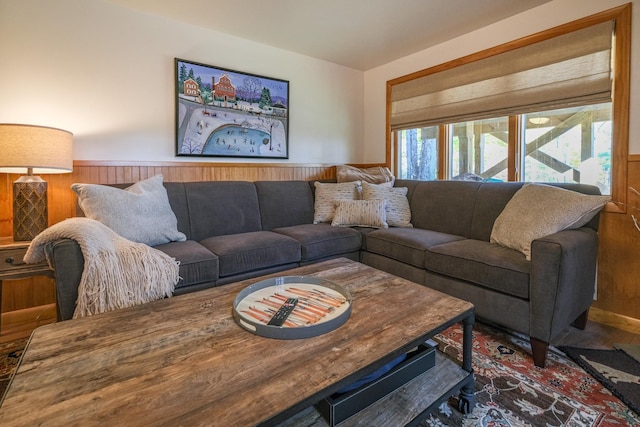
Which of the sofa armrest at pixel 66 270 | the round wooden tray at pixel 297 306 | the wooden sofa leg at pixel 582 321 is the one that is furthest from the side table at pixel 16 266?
the wooden sofa leg at pixel 582 321

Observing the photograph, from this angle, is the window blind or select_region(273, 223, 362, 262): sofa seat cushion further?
select_region(273, 223, 362, 262): sofa seat cushion

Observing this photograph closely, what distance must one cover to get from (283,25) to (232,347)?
258 cm

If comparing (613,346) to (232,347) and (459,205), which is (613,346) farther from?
(232,347)

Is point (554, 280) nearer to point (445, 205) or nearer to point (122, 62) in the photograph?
point (445, 205)

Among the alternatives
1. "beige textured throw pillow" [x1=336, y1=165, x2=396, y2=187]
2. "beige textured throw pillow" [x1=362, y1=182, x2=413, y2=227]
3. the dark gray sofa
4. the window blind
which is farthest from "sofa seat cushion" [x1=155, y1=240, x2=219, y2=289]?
the window blind

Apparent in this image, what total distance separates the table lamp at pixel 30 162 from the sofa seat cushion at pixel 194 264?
74 centimetres

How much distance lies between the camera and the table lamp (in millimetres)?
1762

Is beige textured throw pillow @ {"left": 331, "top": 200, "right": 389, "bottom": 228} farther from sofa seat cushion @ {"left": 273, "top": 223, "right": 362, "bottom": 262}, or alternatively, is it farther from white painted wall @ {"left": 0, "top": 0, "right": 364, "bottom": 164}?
white painted wall @ {"left": 0, "top": 0, "right": 364, "bottom": 164}

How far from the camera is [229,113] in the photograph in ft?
9.48

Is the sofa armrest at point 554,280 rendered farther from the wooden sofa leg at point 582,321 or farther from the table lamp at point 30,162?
the table lamp at point 30,162

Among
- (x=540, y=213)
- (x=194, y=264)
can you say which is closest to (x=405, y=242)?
(x=540, y=213)

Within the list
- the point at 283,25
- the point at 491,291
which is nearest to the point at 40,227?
the point at 283,25

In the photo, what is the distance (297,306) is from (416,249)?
1.25 metres

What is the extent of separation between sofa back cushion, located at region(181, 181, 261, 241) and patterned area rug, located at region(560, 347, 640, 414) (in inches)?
87.6
